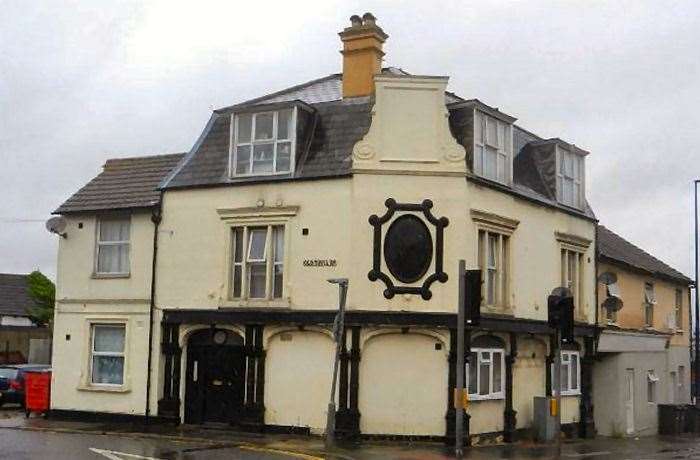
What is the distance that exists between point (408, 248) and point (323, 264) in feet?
7.05

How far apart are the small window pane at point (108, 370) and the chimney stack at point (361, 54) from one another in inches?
386

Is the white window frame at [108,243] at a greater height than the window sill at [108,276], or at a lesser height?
greater

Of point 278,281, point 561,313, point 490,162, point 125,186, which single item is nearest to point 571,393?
point 490,162

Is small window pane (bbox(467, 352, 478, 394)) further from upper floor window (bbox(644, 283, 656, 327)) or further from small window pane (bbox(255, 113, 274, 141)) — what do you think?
upper floor window (bbox(644, 283, 656, 327))

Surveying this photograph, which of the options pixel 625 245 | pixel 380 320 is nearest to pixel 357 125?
pixel 380 320

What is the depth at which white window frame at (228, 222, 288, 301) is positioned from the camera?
23.4m

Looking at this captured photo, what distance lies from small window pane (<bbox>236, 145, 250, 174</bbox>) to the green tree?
37.2 metres

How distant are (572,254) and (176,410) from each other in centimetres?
1273

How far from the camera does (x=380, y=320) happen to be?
21.9 metres

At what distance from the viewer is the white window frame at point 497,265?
23.6 m

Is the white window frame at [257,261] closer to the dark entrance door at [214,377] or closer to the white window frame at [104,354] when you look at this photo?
the dark entrance door at [214,377]

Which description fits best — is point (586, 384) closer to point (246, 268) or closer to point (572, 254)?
point (572, 254)

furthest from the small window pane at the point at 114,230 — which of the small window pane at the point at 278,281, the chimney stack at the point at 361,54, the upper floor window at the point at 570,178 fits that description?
the upper floor window at the point at 570,178

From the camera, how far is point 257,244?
23922mm
